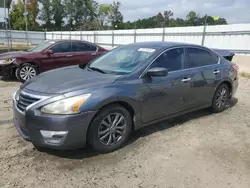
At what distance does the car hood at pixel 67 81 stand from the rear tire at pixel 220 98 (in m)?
2.60

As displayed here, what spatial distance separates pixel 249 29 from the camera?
11305 mm

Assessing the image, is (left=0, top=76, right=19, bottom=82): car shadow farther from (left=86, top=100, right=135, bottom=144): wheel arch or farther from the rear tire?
the rear tire

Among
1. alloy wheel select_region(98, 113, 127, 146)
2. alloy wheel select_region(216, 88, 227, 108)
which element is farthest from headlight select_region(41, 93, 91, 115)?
alloy wheel select_region(216, 88, 227, 108)

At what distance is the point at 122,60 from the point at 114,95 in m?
1.05

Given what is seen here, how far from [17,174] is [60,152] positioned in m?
0.64

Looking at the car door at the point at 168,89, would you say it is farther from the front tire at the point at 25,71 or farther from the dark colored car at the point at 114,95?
the front tire at the point at 25,71

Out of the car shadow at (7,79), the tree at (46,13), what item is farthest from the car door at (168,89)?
the tree at (46,13)

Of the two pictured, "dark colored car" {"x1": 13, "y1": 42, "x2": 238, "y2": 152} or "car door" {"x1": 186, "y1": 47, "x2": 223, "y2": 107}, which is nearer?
"dark colored car" {"x1": 13, "y1": 42, "x2": 238, "y2": 152}

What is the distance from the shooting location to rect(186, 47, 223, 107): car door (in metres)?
4.48

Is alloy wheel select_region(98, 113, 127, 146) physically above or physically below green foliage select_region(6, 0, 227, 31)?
below

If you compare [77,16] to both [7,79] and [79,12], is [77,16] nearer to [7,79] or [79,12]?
[79,12]

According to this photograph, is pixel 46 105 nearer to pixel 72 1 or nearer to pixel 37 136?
pixel 37 136

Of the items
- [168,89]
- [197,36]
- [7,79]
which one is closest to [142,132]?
[168,89]

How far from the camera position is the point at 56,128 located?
9.68 ft
